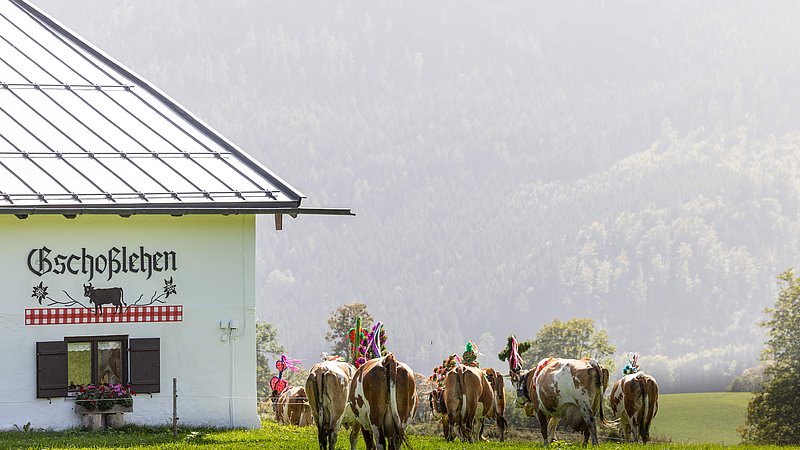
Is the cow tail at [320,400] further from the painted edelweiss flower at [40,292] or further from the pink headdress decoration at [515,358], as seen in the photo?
the painted edelweiss flower at [40,292]

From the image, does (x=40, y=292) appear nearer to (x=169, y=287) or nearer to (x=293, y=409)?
(x=169, y=287)

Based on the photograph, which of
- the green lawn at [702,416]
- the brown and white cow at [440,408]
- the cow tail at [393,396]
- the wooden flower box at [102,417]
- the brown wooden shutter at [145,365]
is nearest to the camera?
the cow tail at [393,396]

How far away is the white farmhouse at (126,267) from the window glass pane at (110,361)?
23 mm

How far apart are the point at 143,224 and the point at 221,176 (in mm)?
2051

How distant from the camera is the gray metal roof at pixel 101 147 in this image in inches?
994

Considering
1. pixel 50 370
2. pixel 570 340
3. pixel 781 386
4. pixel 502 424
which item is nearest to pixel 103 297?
pixel 50 370

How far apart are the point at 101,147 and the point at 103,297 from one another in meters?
3.77

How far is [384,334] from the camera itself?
21.8m

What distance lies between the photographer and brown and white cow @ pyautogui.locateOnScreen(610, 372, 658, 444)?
25.9 m

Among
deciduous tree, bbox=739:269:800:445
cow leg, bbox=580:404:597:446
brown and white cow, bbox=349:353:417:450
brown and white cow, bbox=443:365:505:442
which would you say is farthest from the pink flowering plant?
deciduous tree, bbox=739:269:800:445

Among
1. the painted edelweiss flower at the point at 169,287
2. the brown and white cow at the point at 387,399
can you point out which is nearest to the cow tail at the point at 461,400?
the brown and white cow at the point at 387,399

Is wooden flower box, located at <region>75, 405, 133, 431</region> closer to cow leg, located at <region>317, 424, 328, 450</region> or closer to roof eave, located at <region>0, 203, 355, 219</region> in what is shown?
roof eave, located at <region>0, 203, 355, 219</region>

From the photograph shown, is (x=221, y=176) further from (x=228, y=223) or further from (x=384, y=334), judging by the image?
(x=384, y=334)

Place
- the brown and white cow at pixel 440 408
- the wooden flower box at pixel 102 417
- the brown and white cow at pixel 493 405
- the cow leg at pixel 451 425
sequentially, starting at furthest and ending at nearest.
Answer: the brown and white cow at pixel 493 405 → the brown and white cow at pixel 440 408 → the wooden flower box at pixel 102 417 → the cow leg at pixel 451 425
